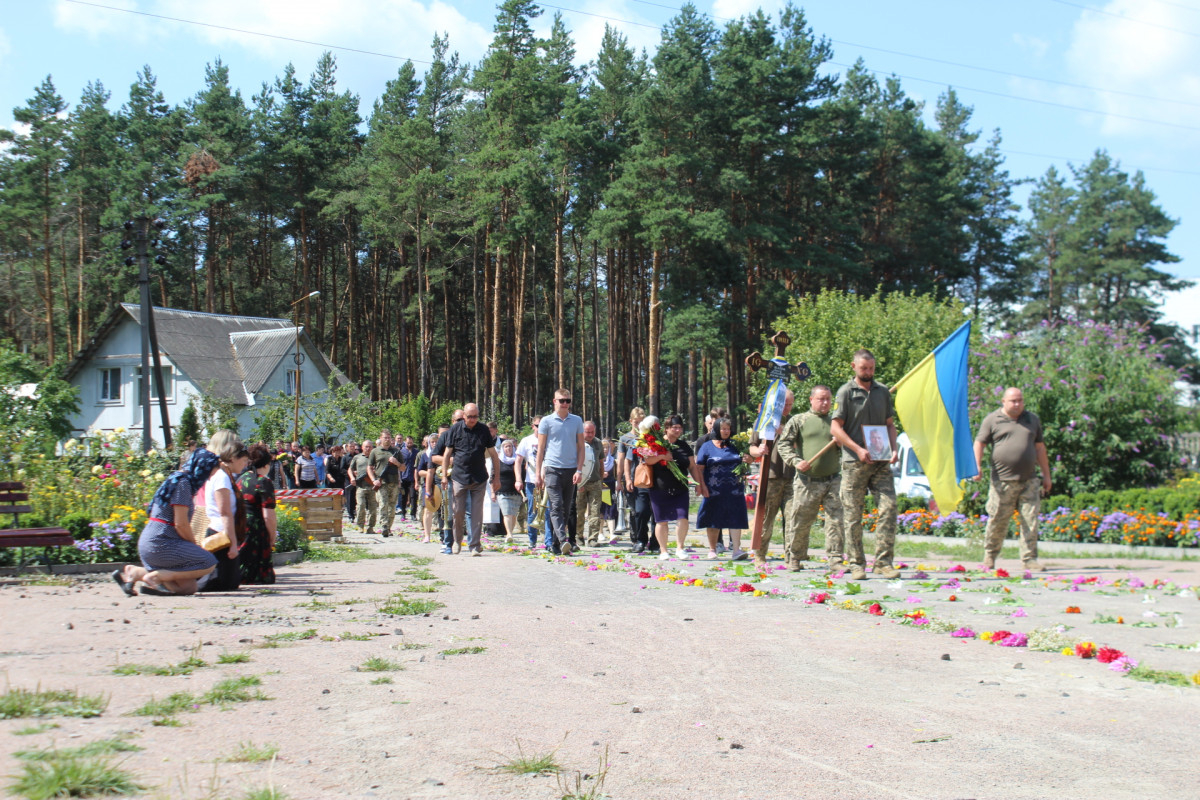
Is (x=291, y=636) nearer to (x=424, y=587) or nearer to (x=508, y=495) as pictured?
(x=424, y=587)

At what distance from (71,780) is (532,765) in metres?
1.57

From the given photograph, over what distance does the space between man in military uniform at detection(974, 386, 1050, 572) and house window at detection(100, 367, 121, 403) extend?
4839 cm

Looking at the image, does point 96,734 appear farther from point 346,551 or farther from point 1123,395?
point 1123,395

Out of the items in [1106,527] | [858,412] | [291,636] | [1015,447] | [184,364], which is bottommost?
[291,636]

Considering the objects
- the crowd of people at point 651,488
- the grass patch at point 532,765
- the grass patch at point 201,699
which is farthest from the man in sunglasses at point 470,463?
the grass patch at point 532,765

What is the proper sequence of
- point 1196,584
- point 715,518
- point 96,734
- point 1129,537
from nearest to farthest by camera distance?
1. point 96,734
2. point 1196,584
3. point 715,518
4. point 1129,537

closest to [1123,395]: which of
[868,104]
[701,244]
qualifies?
[701,244]

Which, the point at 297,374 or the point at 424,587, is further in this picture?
the point at 297,374

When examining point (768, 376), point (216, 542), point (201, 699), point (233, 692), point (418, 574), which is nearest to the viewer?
point (201, 699)

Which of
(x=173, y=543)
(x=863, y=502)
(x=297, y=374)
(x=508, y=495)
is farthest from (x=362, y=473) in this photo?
(x=297, y=374)

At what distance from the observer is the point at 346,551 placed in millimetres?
15039

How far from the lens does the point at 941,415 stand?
12.0 m

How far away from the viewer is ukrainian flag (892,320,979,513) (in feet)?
38.8

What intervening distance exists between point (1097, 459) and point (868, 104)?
41.7 metres
